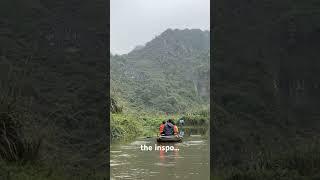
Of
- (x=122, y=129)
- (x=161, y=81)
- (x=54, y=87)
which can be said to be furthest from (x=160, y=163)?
(x=161, y=81)

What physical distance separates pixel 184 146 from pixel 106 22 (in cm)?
1591

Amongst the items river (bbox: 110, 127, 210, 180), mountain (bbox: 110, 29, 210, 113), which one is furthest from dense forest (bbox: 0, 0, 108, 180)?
mountain (bbox: 110, 29, 210, 113)

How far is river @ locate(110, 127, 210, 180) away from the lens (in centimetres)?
1673

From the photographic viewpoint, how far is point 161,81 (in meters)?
136

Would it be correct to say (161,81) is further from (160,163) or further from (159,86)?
(160,163)

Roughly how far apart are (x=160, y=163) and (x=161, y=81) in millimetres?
115983

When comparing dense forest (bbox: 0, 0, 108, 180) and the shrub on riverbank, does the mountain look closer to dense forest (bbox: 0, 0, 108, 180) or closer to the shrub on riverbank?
dense forest (bbox: 0, 0, 108, 180)

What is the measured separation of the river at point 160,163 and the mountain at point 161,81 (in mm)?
46094
